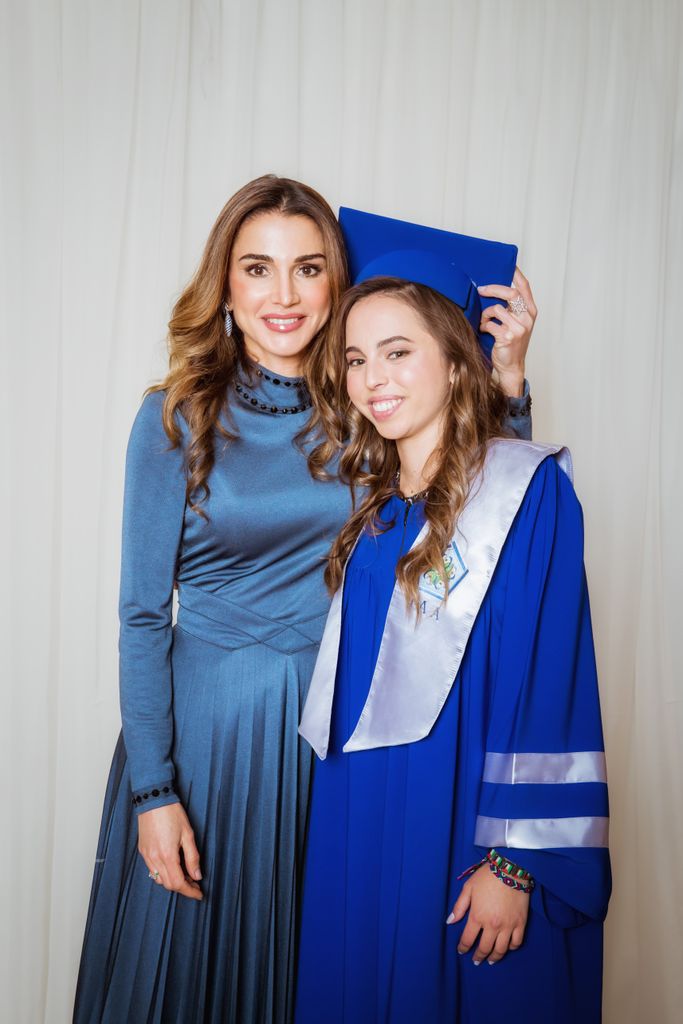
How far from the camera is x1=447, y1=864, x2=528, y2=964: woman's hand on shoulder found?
1.48 metres

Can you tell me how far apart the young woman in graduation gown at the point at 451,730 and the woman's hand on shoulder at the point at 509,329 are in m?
0.17

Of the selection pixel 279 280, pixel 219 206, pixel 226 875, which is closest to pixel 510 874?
pixel 226 875

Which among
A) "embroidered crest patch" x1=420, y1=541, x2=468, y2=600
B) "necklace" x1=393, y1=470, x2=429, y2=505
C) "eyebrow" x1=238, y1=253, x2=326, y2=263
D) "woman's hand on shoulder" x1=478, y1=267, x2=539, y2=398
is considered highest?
"eyebrow" x1=238, y1=253, x2=326, y2=263

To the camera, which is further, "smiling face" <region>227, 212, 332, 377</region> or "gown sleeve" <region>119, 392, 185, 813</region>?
"smiling face" <region>227, 212, 332, 377</region>

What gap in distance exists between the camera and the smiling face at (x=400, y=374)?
1.77 meters

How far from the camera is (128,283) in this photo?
2562 mm

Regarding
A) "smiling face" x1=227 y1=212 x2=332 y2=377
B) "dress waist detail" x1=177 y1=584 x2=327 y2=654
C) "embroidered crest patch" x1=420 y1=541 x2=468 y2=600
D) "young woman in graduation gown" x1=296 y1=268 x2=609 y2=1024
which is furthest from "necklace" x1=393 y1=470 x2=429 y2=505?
"smiling face" x1=227 y1=212 x2=332 y2=377

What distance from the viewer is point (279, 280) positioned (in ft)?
6.32

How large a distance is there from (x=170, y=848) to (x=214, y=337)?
1.13m

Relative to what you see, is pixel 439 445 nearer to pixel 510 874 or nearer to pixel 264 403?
pixel 264 403

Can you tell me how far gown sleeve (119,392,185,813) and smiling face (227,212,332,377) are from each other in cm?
30

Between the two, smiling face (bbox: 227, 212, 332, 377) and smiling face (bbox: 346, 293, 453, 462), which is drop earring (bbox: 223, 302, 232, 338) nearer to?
smiling face (bbox: 227, 212, 332, 377)

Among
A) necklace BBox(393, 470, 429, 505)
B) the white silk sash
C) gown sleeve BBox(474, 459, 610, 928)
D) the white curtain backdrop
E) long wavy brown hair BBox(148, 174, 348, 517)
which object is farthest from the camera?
the white curtain backdrop

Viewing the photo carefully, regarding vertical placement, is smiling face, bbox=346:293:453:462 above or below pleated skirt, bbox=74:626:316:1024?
above
